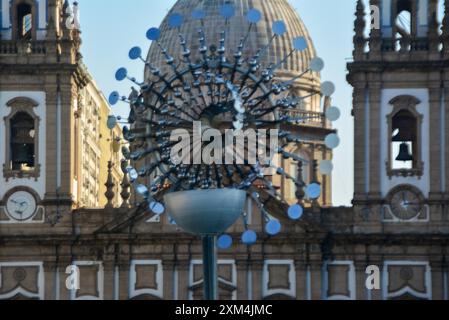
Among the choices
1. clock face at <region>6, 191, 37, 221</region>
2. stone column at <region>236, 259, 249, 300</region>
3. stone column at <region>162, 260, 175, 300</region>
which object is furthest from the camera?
clock face at <region>6, 191, 37, 221</region>

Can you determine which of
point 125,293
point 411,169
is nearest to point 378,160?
point 411,169

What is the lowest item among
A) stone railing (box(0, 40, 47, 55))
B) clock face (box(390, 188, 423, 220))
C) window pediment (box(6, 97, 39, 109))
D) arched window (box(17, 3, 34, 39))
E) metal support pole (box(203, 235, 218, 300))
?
metal support pole (box(203, 235, 218, 300))

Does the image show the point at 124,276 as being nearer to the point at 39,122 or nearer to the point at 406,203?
the point at 39,122

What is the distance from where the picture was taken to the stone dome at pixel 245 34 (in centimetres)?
11250

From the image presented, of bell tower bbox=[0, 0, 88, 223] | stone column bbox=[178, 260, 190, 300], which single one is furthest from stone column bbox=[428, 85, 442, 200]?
bell tower bbox=[0, 0, 88, 223]

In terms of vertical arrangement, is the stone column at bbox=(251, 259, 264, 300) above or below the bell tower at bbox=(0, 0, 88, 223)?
below

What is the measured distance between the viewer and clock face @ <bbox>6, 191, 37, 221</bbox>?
102188mm

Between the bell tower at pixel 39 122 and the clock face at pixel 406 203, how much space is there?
12202mm

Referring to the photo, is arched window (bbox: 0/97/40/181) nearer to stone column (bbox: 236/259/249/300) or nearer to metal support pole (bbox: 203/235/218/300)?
stone column (bbox: 236/259/249/300)

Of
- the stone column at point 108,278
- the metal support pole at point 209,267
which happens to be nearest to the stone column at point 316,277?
the stone column at point 108,278
